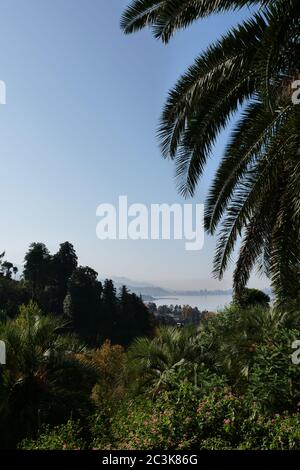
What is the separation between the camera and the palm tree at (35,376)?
9453mm

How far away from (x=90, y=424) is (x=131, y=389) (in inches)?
148

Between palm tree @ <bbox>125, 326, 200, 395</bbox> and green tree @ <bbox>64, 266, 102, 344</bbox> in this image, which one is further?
green tree @ <bbox>64, 266, 102, 344</bbox>

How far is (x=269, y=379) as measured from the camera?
8.55 metres

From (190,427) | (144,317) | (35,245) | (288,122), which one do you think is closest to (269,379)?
(190,427)

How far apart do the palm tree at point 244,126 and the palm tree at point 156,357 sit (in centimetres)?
426

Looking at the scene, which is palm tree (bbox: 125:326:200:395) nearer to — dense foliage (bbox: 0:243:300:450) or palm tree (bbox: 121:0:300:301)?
dense foliage (bbox: 0:243:300:450)

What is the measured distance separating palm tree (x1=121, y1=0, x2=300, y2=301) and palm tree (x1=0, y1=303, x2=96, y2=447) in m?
4.24

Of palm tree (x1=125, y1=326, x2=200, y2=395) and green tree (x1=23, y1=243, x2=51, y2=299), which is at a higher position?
green tree (x1=23, y1=243, x2=51, y2=299)

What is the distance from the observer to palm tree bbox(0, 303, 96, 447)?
9.45 metres

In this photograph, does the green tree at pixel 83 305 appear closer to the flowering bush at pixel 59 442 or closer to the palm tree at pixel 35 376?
the palm tree at pixel 35 376

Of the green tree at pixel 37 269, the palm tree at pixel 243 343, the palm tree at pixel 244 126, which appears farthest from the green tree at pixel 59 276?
the palm tree at pixel 244 126

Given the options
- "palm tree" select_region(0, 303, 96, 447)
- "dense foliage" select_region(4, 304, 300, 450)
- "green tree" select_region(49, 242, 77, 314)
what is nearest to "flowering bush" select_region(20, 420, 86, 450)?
"dense foliage" select_region(4, 304, 300, 450)
